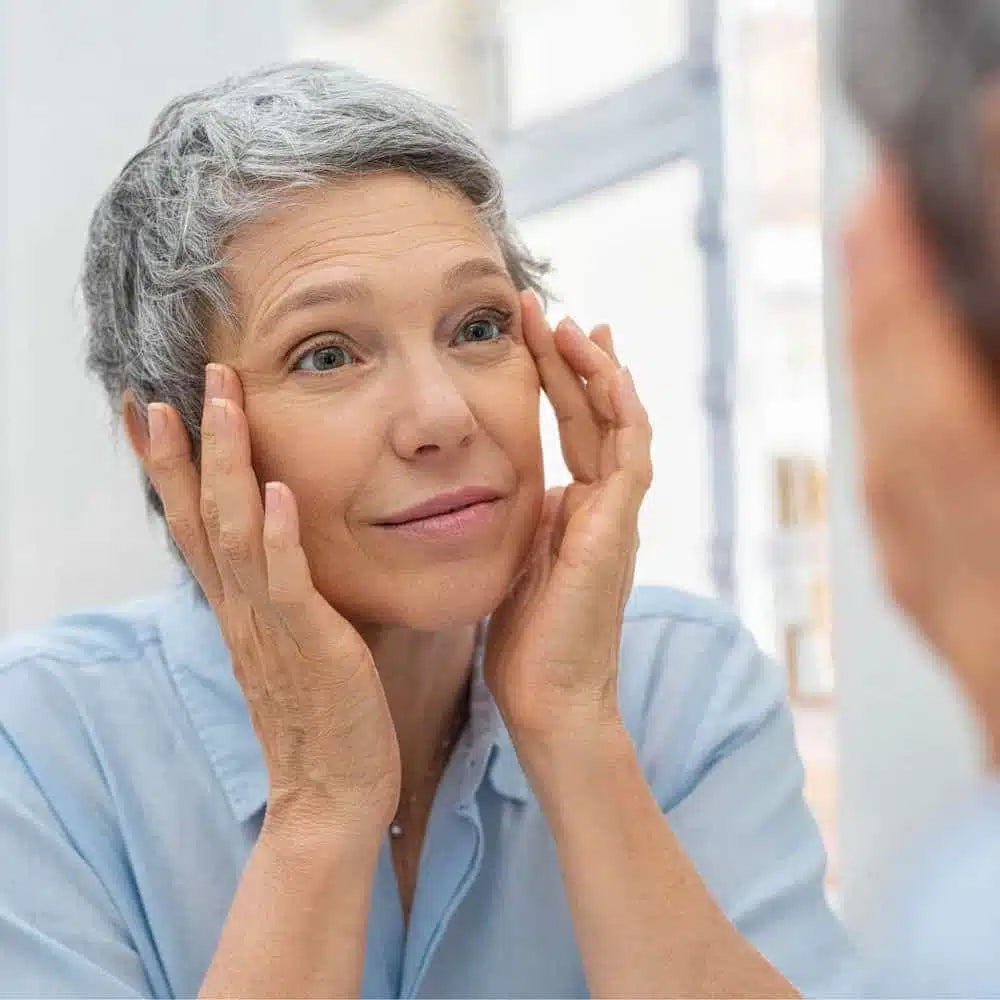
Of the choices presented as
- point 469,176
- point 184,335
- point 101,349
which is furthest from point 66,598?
point 469,176

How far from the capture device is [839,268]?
274 mm

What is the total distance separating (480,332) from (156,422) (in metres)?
0.25

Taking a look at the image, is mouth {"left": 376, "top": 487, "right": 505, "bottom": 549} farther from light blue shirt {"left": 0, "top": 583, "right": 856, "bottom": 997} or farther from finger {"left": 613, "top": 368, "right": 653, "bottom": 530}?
light blue shirt {"left": 0, "top": 583, "right": 856, "bottom": 997}

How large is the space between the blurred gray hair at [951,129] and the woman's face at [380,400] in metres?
0.63

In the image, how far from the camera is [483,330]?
0.96 m

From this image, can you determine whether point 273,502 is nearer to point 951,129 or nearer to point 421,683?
point 421,683

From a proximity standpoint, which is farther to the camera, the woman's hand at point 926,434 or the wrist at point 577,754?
the wrist at point 577,754

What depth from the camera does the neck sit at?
1062 mm

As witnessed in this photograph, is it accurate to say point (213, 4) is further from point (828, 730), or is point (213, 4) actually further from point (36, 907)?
point (828, 730)

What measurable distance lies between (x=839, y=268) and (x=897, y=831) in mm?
148

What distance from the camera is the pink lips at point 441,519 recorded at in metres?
0.89

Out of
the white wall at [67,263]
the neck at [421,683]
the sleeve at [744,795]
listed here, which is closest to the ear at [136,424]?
the neck at [421,683]

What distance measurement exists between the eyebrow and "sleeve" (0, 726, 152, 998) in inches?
14.8

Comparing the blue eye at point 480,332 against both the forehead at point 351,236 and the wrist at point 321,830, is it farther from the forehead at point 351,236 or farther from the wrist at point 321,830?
the wrist at point 321,830
